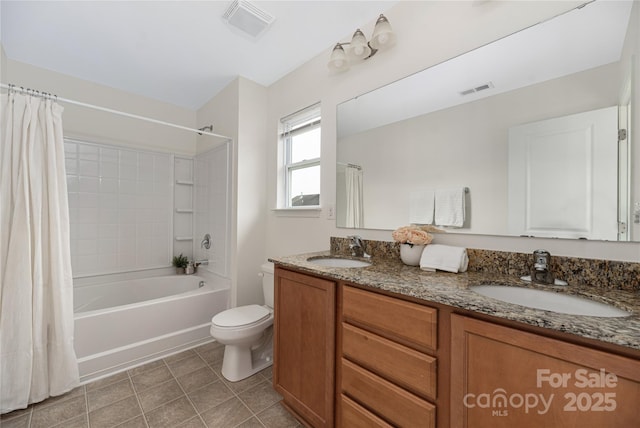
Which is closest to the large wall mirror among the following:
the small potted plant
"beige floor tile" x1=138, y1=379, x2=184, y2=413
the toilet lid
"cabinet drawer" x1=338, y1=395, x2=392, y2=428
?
"cabinet drawer" x1=338, y1=395, x2=392, y2=428

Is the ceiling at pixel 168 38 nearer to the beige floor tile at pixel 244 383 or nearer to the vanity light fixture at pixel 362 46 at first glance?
the vanity light fixture at pixel 362 46

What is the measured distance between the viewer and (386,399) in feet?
3.19

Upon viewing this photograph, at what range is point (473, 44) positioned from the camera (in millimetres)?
1284

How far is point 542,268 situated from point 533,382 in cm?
50

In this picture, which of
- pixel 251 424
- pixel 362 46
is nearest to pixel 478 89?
pixel 362 46

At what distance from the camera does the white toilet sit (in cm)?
173

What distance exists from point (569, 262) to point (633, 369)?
572 millimetres

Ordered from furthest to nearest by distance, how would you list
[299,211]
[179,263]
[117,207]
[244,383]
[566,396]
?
[179,263], [117,207], [299,211], [244,383], [566,396]

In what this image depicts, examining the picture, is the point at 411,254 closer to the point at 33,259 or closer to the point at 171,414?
the point at 171,414

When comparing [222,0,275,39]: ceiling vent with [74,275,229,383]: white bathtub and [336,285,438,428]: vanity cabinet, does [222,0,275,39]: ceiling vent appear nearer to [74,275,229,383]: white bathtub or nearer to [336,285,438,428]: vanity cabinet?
[336,285,438,428]: vanity cabinet

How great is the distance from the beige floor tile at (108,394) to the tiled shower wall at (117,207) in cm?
139

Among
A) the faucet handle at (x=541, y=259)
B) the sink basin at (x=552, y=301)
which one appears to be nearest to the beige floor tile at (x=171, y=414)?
the sink basin at (x=552, y=301)

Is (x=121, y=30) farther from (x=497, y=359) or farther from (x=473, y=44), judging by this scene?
(x=497, y=359)

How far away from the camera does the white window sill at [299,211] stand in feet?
6.69
